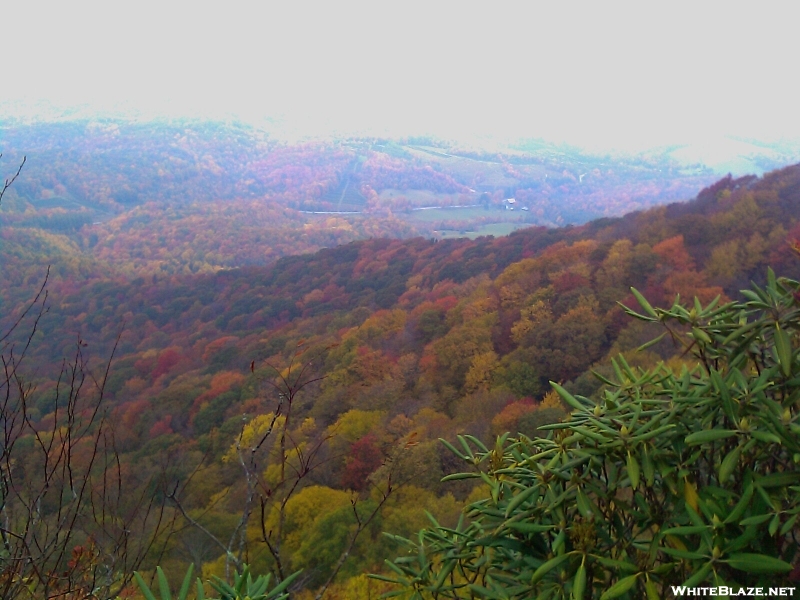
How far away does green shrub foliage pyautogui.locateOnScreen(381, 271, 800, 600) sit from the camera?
986 mm

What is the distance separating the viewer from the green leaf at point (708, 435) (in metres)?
1.01

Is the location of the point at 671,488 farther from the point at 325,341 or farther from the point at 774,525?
the point at 325,341

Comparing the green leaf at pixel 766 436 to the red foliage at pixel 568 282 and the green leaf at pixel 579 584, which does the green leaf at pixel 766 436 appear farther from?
the red foliage at pixel 568 282

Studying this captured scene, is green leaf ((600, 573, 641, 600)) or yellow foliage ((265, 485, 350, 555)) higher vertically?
green leaf ((600, 573, 641, 600))

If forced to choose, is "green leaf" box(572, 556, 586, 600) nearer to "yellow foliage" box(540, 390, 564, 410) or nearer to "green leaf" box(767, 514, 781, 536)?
"green leaf" box(767, 514, 781, 536)

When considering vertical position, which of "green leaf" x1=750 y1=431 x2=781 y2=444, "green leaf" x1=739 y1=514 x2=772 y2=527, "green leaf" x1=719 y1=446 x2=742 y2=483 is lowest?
"green leaf" x1=739 y1=514 x2=772 y2=527

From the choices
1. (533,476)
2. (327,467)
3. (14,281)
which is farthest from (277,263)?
(533,476)

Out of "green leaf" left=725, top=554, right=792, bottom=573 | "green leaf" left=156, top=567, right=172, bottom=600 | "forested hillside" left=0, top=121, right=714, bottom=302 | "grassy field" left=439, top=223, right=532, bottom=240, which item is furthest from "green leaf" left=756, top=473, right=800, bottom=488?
"grassy field" left=439, top=223, right=532, bottom=240

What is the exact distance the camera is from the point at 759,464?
1.15m

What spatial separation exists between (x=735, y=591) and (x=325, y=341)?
17243mm

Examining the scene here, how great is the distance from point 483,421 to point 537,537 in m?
9.57

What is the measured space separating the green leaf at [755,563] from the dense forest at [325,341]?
0.50 meters

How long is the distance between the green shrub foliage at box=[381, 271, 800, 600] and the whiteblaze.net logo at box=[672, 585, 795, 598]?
0.02 metres

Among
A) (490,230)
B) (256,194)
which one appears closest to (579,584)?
(490,230)
